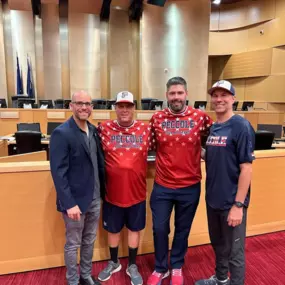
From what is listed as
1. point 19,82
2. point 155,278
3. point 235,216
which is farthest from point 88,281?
point 19,82

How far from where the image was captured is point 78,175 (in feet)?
5.04

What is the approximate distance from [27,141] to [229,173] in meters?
3.26

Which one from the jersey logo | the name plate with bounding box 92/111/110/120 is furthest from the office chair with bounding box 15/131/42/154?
the jersey logo

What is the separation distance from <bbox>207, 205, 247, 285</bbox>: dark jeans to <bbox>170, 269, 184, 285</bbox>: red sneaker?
1.20ft

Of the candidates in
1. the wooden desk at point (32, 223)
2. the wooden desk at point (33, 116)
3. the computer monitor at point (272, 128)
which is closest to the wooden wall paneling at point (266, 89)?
the computer monitor at point (272, 128)

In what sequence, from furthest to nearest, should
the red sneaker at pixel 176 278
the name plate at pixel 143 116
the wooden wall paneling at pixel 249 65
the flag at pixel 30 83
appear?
the wooden wall paneling at pixel 249 65, the flag at pixel 30 83, the name plate at pixel 143 116, the red sneaker at pixel 176 278

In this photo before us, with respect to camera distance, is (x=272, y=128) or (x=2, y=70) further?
(x=2, y=70)

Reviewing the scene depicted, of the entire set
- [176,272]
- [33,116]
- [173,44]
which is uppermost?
[173,44]

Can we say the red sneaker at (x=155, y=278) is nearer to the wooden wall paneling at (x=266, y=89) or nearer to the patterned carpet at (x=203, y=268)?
the patterned carpet at (x=203, y=268)

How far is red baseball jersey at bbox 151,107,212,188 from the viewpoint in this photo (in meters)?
1.69

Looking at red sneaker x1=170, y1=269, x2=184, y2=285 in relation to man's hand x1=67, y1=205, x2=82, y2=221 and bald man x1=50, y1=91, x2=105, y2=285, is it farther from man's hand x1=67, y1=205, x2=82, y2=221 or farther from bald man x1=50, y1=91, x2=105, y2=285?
→ man's hand x1=67, y1=205, x2=82, y2=221

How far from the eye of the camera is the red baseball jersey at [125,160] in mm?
1710

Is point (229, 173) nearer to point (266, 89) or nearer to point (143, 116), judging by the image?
point (143, 116)

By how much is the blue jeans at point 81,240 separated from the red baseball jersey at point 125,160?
0.16 meters
